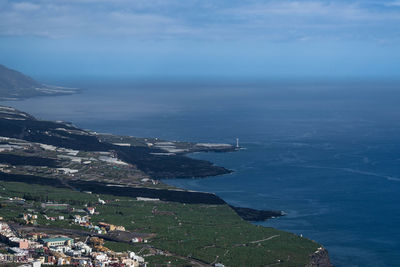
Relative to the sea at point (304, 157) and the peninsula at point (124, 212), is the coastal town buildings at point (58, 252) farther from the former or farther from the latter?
the sea at point (304, 157)

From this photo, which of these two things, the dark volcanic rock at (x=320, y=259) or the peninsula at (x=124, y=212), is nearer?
the peninsula at (x=124, y=212)

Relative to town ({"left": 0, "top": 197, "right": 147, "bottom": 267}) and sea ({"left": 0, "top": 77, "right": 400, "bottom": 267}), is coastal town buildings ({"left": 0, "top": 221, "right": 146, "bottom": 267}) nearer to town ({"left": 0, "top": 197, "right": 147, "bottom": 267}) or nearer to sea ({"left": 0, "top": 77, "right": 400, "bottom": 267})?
town ({"left": 0, "top": 197, "right": 147, "bottom": 267})

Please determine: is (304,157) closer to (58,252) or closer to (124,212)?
(124,212)

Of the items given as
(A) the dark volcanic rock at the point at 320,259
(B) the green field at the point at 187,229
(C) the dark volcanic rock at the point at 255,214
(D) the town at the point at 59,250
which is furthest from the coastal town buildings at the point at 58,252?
(C) the dark volcanic rock at the point at 255,214

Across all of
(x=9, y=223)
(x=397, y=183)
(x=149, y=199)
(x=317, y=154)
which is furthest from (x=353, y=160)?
(x=9, y=223)

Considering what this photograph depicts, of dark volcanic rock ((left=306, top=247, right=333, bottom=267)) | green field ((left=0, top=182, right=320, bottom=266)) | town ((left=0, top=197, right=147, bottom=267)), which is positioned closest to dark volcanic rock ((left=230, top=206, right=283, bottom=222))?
green field ((left=0, top=182, right=320, bottom=266))

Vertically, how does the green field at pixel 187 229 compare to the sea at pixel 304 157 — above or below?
below

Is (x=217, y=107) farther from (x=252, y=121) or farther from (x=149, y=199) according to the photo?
(x=149, y=199)

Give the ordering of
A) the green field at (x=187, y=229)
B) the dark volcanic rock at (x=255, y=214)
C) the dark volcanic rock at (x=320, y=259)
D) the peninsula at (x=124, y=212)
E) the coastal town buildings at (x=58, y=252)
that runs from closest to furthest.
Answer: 1. the coastal town buildings at (x=58, y=252)
2. the peninsula at (x=124, y=212)
3. the green field at (x=187, y=229)
4. the dark volcanic rock at (x=320, y=259)
5. the dark volcanic rock at (x=255, y=214)
